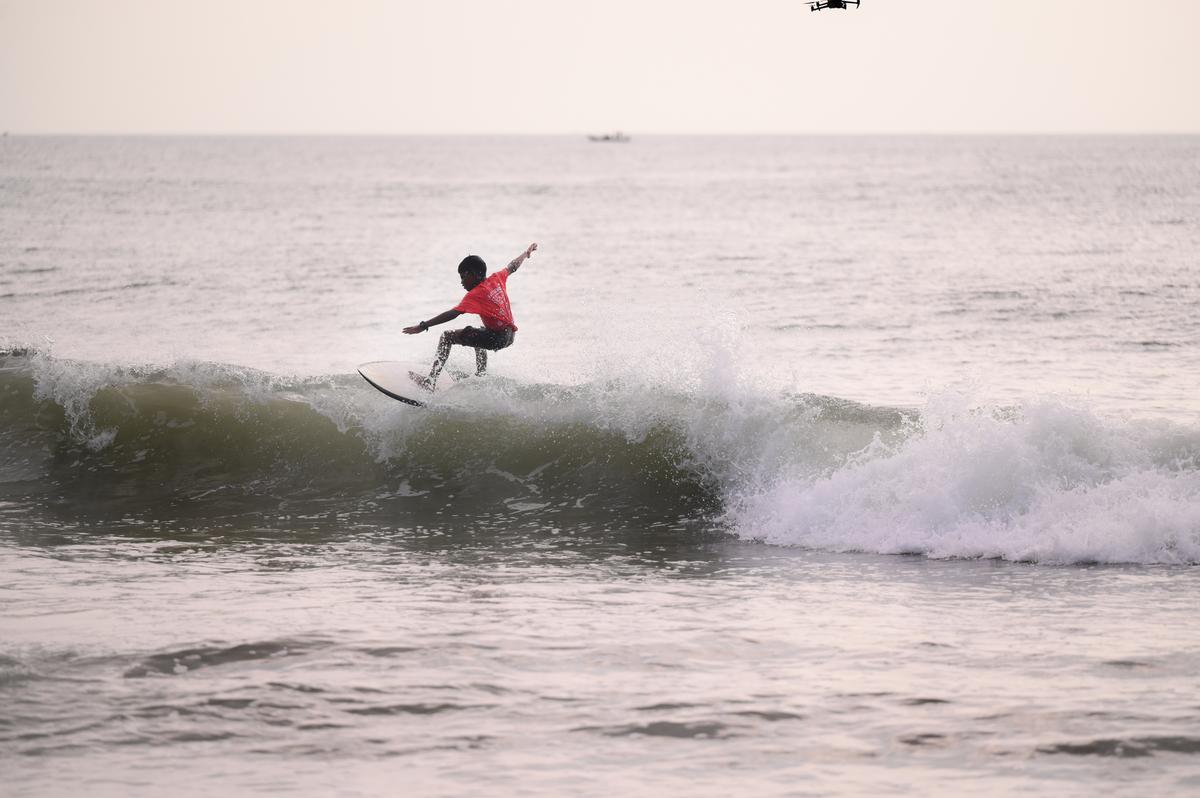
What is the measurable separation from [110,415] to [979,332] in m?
15.4

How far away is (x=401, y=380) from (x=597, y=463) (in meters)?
2.29

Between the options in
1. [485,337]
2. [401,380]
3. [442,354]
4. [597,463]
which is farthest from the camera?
[401,380]

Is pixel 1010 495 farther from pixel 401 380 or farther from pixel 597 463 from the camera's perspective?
pixel 401 380

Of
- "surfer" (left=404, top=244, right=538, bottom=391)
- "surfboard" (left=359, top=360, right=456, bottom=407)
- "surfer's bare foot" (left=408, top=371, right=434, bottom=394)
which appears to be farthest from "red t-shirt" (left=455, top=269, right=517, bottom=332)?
"surfboard" (left=359, top=360, right=456, bottom=407)

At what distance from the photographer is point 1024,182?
89812 mm

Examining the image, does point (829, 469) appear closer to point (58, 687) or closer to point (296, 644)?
point (296, 644)

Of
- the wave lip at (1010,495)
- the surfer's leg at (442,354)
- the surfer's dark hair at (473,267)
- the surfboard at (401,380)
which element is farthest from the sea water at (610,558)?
the surfer's dark hair at (473,267)

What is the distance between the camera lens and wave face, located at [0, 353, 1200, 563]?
35.3ft

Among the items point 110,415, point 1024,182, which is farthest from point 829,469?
point 1024,182

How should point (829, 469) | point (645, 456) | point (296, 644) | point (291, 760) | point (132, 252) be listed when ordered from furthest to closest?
point (132, 252)
point (645, 456)
point (829, 469)
point (296, 644)
point (291, 760)

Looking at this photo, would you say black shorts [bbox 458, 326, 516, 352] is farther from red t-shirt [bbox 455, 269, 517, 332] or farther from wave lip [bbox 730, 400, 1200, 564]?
wave lip [bbox 730, 400, 1200, 564]

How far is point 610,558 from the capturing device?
410 inches

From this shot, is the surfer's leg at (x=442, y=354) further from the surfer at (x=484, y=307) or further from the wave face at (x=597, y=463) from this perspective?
the wave face at (x=597, y=463)

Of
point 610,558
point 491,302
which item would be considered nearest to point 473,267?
point 491,302
